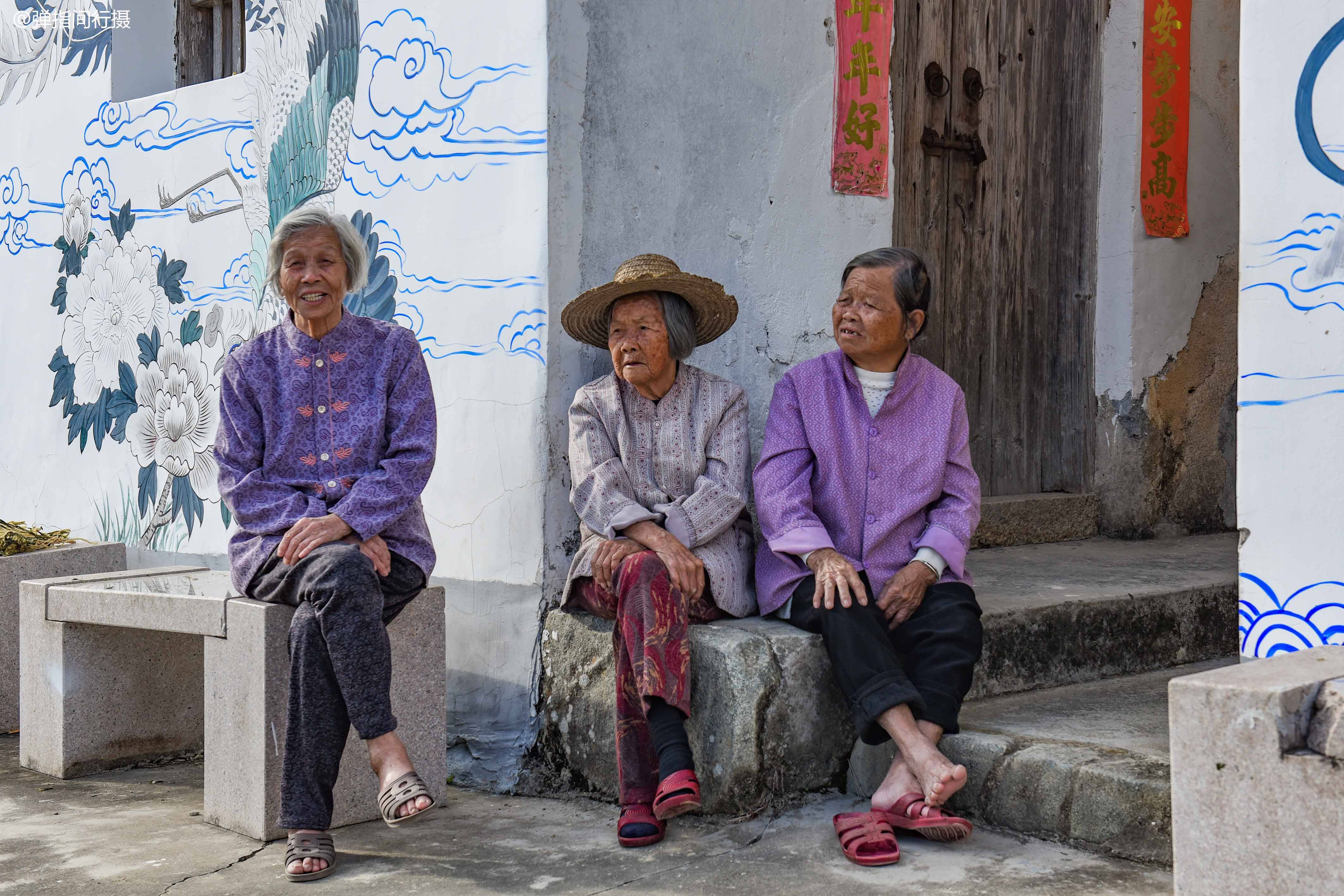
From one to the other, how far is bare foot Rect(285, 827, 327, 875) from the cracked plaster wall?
3338mm

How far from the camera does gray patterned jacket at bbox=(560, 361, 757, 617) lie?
10.7 feet

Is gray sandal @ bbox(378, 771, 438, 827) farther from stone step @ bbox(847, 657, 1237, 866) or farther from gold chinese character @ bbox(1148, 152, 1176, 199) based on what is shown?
gold chinese character @ bbox(1148, 152, 1176, 199)

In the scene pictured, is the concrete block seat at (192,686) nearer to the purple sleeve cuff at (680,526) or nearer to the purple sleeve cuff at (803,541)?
the purple sleeve cuff at (680,526)

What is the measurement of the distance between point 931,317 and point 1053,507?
852 mm

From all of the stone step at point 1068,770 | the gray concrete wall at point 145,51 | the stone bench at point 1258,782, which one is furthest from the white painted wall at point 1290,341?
the gray concrete wall at point 145,51

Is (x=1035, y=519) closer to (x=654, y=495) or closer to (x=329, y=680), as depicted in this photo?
(x=654, y=495)

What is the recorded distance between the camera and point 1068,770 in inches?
111

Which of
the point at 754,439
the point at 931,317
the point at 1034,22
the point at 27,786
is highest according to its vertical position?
the point at 1034,22

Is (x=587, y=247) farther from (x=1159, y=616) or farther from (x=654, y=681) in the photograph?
(x=1159, y=616)

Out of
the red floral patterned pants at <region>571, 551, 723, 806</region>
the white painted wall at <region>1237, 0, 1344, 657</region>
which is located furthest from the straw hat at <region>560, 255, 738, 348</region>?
the white painted wall at <region>1237, 0, 1344, 657</region>

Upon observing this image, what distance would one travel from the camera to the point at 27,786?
3615mm

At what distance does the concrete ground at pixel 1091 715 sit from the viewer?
2990mm

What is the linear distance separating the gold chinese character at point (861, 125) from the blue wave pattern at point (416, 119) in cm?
104

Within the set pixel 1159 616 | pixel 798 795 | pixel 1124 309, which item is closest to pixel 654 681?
pixel 798 795
